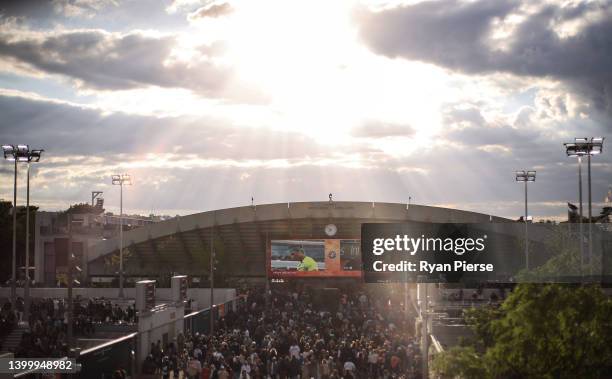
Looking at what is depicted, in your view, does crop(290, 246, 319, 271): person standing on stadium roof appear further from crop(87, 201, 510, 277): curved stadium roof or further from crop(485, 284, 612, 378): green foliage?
crop(485, 284, 612, 378): green foliage

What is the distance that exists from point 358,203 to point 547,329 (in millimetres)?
54464

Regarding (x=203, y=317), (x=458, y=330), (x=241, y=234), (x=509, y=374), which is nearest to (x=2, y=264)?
(x=241, y=234)

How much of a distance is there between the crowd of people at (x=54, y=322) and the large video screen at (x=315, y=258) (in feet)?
70.4

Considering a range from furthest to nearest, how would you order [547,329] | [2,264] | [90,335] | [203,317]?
1. [2,264]
2. [203,317]
3. [90,335]
4. [547,329]

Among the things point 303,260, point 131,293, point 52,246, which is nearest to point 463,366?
point 131,293

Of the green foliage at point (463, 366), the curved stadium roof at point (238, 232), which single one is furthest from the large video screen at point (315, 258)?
the green foliage at point (463, 366)

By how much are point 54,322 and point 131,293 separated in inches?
773

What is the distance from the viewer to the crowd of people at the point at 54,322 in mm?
30188

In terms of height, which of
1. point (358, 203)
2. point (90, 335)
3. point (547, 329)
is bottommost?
point (90, 335)

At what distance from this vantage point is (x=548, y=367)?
16.7m

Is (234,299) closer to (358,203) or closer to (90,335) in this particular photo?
(90,335)

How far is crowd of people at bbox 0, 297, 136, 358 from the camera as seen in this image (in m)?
30.2

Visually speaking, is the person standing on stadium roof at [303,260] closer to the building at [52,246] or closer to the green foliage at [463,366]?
the building at [52,246]

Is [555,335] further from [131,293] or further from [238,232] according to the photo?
[238,232]
